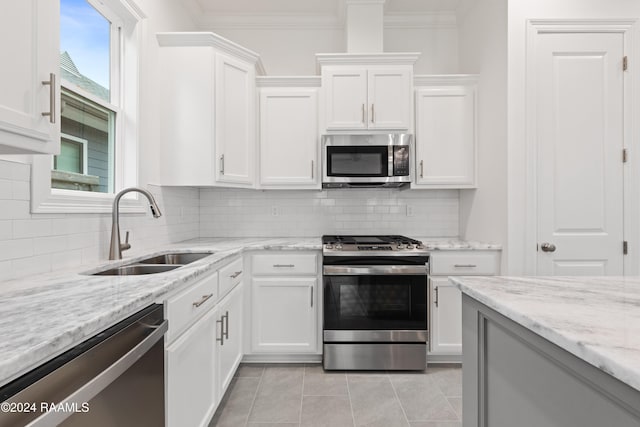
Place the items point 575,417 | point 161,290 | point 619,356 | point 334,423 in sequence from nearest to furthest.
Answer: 1. point 619,356
2. point 575,417
3. point 161,290
4. point 334,423

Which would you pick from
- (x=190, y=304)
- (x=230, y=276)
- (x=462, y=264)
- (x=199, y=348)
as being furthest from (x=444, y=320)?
(x=190, y=304)

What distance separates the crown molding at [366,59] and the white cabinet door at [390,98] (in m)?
0.06

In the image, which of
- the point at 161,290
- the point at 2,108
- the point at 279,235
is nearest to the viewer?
the point at 2,108

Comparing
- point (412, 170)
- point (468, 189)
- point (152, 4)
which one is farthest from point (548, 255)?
point (152, 4)

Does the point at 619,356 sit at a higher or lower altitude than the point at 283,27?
lower

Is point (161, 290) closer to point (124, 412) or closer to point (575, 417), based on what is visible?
point (124, 412)

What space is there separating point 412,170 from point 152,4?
2.35 meters

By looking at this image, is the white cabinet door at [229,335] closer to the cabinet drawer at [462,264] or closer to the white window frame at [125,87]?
the white window frame at [125,87]

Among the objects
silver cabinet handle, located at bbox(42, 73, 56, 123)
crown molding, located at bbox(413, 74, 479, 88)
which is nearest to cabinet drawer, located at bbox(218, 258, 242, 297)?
silver cabinet handle, located at bbox(42, 73, 56, 123)

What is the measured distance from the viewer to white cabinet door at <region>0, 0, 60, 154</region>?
93 cm

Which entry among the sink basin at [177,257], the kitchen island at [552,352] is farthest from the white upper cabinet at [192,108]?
the kitchen island at [552,352]

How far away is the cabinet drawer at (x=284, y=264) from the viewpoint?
2.62 m

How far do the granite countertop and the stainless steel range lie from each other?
53.7 inches

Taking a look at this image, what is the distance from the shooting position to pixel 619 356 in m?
0.55
